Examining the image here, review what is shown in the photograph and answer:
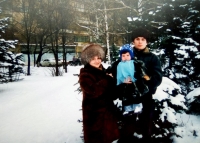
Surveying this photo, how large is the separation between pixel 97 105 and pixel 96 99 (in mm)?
77

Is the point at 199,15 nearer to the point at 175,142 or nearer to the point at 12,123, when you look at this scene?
the point at 175,142

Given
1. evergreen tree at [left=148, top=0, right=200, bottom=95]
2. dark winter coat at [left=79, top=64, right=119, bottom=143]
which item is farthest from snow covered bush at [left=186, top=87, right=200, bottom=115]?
dark winter coat at [left=79, top=64, right=119, bottom=143]

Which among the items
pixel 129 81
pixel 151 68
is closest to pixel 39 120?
pixel 129 81

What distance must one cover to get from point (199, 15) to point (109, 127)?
11.8 ft

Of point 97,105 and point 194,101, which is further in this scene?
point 194,101

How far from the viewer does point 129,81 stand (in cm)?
221

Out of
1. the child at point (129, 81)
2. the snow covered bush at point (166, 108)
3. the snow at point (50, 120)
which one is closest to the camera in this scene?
the child at point (129, 81)

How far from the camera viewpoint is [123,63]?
225 centimetres

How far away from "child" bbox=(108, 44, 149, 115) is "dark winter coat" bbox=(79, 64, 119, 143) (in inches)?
7.1

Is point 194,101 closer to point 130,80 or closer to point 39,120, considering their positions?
point 130,80

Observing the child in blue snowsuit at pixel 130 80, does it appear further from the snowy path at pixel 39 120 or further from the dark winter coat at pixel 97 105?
the snowy path at pixel 39 120

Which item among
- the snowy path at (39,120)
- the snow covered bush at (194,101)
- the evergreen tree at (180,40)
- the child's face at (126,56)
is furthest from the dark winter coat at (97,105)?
the evergreen tree at (180,40)

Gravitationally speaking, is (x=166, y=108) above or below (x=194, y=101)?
above

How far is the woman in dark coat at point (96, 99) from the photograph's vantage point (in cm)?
224
